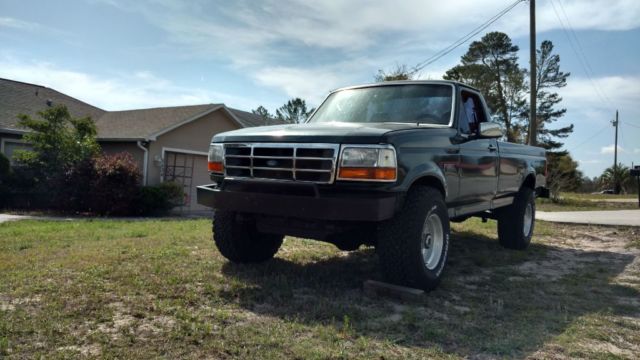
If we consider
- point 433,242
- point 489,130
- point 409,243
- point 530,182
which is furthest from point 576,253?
point 409,243

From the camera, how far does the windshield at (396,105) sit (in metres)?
5.23

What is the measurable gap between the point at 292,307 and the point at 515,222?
174 inches

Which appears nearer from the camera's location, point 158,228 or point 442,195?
point 442,195

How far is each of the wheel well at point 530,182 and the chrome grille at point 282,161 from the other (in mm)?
4526

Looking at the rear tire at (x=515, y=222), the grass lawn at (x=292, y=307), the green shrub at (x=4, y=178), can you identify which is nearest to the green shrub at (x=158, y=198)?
the green shrub at (x=4, y=178)

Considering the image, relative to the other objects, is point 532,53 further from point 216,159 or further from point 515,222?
point 216,159

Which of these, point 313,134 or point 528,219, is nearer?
point 313,134

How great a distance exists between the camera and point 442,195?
186 inches

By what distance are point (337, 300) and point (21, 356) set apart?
2255 mm

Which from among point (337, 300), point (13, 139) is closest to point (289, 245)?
point (337, 300)

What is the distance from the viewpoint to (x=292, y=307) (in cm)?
388

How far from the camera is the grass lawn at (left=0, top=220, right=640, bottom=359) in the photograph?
3.08 metres

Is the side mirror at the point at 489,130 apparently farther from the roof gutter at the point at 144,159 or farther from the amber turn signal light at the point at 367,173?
the roof gutter at the point at 144,159

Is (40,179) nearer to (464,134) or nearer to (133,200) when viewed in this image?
(133,200)
